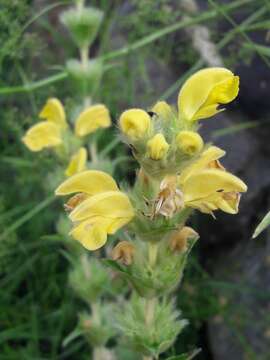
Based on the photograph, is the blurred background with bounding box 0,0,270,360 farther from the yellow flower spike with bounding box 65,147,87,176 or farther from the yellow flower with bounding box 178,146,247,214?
the yellow flower with bounding box 178,146,247,214

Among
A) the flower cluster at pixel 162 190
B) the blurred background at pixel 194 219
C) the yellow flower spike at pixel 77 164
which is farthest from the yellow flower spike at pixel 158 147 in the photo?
the blurred background at pixel 194 219

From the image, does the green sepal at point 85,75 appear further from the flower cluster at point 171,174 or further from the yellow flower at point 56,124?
the flower cluster at point 171,174

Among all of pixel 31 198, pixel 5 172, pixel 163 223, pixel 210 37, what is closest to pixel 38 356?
pixel 31 198

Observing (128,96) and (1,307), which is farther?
(128,96)

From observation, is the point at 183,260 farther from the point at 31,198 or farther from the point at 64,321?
the point at 31,198

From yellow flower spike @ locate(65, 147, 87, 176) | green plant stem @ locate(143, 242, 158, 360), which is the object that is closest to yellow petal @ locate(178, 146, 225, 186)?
green plant stem @ locate(143, 242, 158, 360)

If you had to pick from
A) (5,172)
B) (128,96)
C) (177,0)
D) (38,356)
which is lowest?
(38,356)

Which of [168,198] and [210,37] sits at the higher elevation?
[168,198]
